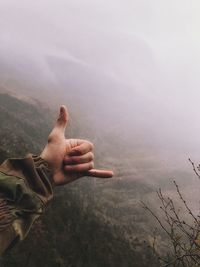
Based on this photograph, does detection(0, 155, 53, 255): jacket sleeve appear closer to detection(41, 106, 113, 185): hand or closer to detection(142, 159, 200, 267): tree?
detection(41, 106, 113, 185): hand

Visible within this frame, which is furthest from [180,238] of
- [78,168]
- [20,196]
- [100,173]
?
[20,196]

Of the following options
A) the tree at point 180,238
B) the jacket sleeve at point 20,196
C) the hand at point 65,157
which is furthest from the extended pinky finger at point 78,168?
the tree at point 180,238

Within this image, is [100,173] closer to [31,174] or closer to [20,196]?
[31,174]

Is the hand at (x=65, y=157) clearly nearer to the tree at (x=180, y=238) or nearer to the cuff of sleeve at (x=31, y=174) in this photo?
the cuff of sleeve at (x=31, y=174)

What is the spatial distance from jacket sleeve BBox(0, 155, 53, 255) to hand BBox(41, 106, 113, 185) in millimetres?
215

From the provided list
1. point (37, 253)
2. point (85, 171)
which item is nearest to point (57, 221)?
point (37, 253)

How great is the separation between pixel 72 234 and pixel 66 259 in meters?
8.27

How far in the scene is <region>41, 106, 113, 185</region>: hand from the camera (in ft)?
11.1

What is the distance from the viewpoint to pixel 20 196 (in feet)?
8.79

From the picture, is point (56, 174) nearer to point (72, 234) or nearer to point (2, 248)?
point (2, 248)

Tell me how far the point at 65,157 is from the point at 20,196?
84 cm

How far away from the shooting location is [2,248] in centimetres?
243

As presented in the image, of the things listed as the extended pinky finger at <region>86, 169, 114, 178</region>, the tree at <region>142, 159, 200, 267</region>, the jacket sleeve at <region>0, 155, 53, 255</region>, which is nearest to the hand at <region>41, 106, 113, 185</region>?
the extended pinky finger at <region>86, 169, 114, 178</region>

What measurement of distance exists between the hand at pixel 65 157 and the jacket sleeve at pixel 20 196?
0.21m
